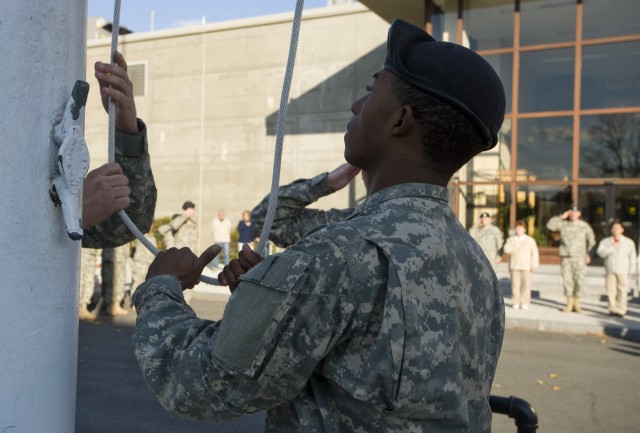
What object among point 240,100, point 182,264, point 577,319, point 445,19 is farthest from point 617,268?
point 240,100

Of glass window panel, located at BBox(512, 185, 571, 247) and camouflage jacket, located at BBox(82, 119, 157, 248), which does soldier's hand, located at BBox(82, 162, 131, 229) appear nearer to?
camouflage jacket, located at BBox(82, 119, 157, 248)

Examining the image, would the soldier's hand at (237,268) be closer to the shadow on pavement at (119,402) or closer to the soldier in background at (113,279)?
the shadow on pavement at (119,402)

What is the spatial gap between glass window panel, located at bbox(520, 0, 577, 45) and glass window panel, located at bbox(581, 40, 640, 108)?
0.69m

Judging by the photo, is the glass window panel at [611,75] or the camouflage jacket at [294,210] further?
the glass window panel at [611,75]

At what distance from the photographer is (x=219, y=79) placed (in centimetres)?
2078

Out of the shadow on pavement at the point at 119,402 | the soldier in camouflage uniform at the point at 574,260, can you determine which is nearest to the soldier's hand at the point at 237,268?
the shadow on pavement at the point at 119,402

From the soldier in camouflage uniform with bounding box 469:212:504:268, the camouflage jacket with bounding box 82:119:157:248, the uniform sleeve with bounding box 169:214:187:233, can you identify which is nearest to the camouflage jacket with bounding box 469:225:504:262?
the soldier in camouflage uniform with bounding box 469:212:504:268

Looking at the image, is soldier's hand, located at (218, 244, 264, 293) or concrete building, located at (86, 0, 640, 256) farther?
concrete building, located at (86, 0, 640, 256)

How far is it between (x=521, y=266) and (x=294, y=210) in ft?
30.3

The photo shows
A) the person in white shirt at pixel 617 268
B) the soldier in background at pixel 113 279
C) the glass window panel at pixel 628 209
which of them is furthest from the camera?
the glass window panel at pixel 628 209

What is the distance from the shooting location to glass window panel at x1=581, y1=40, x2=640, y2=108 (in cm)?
1574

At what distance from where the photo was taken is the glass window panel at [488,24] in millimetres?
16703

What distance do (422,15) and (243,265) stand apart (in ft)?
56.1

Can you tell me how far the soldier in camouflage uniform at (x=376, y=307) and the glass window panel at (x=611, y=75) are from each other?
16.1 metres
